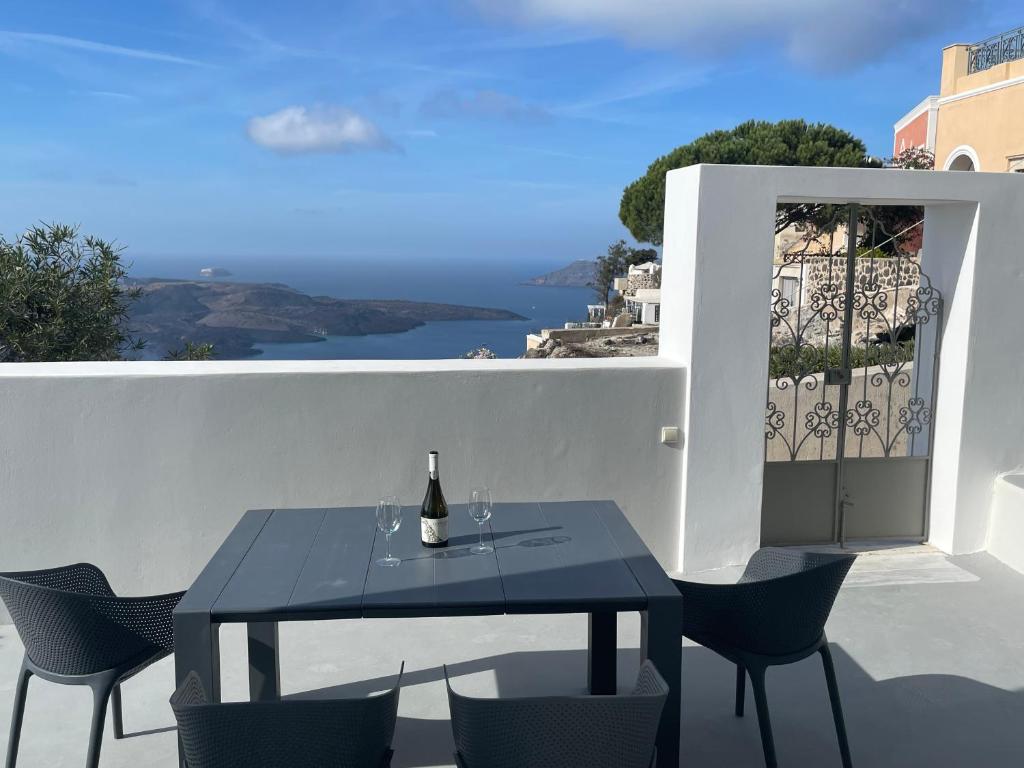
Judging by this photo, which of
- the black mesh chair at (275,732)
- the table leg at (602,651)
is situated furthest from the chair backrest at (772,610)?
the black mesh chair at (275,732)

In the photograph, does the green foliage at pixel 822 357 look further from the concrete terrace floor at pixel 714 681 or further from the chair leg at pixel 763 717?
the chair leg at pixel 763 717

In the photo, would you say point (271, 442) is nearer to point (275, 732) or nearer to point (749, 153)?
point (275, 732)

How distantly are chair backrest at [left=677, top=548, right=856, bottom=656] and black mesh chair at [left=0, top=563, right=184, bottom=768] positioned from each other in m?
1.72

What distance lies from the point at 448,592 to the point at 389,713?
1.48 ft

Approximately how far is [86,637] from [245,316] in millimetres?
37394

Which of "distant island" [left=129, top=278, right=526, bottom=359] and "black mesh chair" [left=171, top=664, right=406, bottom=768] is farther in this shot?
"distant island" [left=129, top=278, right=526, bottom=359]

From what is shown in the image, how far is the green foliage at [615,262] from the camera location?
4705cm

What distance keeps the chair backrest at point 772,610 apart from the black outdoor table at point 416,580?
30 cm

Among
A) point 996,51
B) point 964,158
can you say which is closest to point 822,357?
point 996,51

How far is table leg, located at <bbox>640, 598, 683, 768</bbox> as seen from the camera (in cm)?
268

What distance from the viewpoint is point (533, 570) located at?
2865mm

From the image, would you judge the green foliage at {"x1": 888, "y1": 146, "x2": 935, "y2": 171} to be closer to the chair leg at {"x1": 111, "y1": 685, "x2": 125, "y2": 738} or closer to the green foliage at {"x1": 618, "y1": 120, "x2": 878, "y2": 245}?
the green foliage at {"x1": 618, "y1": 120, "x2": 878, "y2": 245}

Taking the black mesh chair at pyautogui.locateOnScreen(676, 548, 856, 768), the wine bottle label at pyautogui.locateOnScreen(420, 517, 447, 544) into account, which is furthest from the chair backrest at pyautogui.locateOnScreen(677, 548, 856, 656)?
the wine bottle label at pyautogui.locateOnScreen(420, 517, 447, 544)

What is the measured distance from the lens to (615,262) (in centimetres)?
4847
